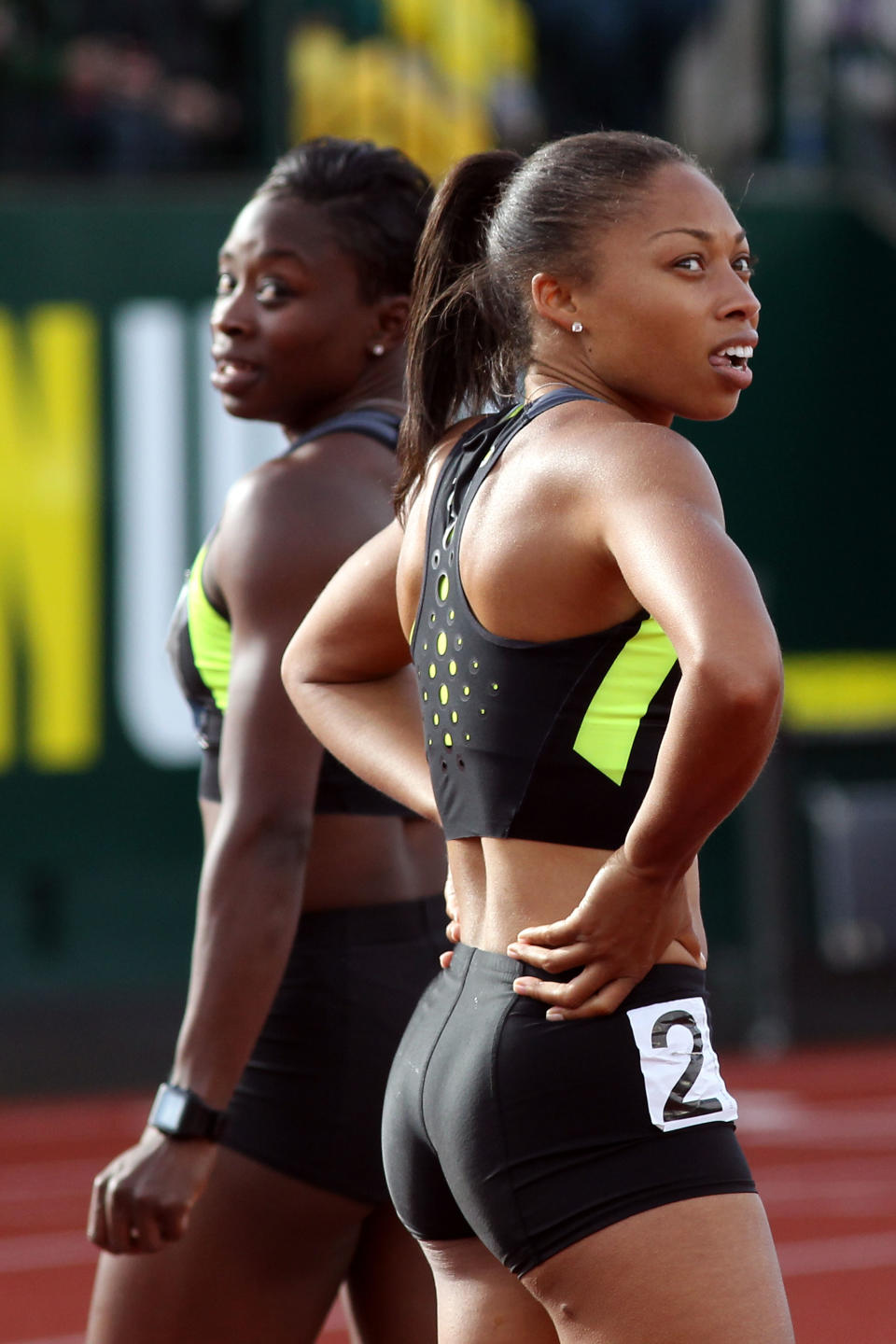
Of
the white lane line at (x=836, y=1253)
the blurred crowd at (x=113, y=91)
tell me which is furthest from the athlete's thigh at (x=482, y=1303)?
→ the blurred crowd at (x=113, y=91)

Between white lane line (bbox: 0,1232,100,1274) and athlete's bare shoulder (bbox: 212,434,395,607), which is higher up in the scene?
athlete's bare shoulder (bbox: 212,434,395,607)

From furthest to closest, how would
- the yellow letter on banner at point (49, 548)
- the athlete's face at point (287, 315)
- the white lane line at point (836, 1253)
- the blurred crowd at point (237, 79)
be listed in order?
the blurred crowd at point (237, 79), the yellow letter on banner at point (49, 548), the white lane line at point (836, 1253), the athlete's face at point (287, 315)

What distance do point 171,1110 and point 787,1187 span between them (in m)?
4.78

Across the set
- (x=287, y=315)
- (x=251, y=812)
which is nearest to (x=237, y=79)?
(x=287, y=315)

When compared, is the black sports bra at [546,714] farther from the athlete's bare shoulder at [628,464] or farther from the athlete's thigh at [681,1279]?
the athlete's thigh at [681,1279]

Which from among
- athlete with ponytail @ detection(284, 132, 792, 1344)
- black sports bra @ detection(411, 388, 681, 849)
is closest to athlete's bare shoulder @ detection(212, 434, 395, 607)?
athlete with ponytail @ detection(284, 132, 792, 1344)

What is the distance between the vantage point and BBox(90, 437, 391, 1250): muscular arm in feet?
7.59

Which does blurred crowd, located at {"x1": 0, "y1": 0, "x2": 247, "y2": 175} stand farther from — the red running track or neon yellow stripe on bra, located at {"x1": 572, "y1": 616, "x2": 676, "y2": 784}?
neon yellow stripe on bra, located at {"x1": 572, "y1": 616, "x2": 676, "y2": 784}

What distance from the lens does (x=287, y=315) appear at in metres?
2.65

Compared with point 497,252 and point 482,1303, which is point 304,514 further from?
point 482,1303

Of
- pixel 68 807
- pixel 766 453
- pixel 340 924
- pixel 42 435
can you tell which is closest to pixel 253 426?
pixel 42 435

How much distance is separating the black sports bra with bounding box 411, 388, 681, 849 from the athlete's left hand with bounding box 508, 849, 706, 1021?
0.08 metres

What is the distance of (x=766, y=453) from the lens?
981 cm

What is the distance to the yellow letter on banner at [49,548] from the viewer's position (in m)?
8.92
